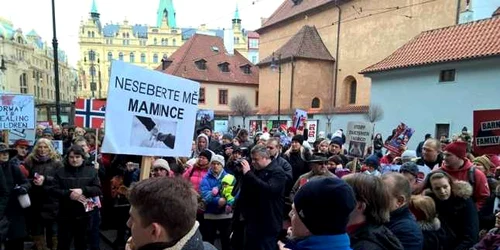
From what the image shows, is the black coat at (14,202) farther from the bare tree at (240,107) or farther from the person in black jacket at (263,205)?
the bare tree at (240,107)

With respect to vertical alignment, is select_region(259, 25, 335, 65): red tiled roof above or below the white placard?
above

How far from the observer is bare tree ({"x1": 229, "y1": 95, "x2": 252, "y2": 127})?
41.3m

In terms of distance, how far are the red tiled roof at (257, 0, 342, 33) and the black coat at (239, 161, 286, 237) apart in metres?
35.4

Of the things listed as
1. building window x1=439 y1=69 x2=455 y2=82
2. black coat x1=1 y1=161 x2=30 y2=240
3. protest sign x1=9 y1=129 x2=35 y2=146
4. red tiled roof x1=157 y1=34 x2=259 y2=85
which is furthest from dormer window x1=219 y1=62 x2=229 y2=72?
black coat x1=1 y1=161 x2=30 y2=240

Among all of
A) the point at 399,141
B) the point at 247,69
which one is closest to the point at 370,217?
the point at 399,141

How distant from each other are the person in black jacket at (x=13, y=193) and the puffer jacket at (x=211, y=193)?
2.30m

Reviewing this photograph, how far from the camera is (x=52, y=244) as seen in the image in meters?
5.64

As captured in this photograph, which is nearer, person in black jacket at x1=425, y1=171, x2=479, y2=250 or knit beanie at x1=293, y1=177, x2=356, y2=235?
knit beanie at x1=293, y1=177, x2=356, y2=235

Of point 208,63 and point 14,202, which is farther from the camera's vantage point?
point 208,63

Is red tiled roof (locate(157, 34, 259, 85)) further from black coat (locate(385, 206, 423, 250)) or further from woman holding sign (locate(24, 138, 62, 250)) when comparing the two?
black coat (locate(385, 206, 423, 250))

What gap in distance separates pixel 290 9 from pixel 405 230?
151 feet

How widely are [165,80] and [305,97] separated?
113 feet

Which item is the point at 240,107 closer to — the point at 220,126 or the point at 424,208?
the point at 220,126

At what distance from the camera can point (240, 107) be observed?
4209 centimetres
